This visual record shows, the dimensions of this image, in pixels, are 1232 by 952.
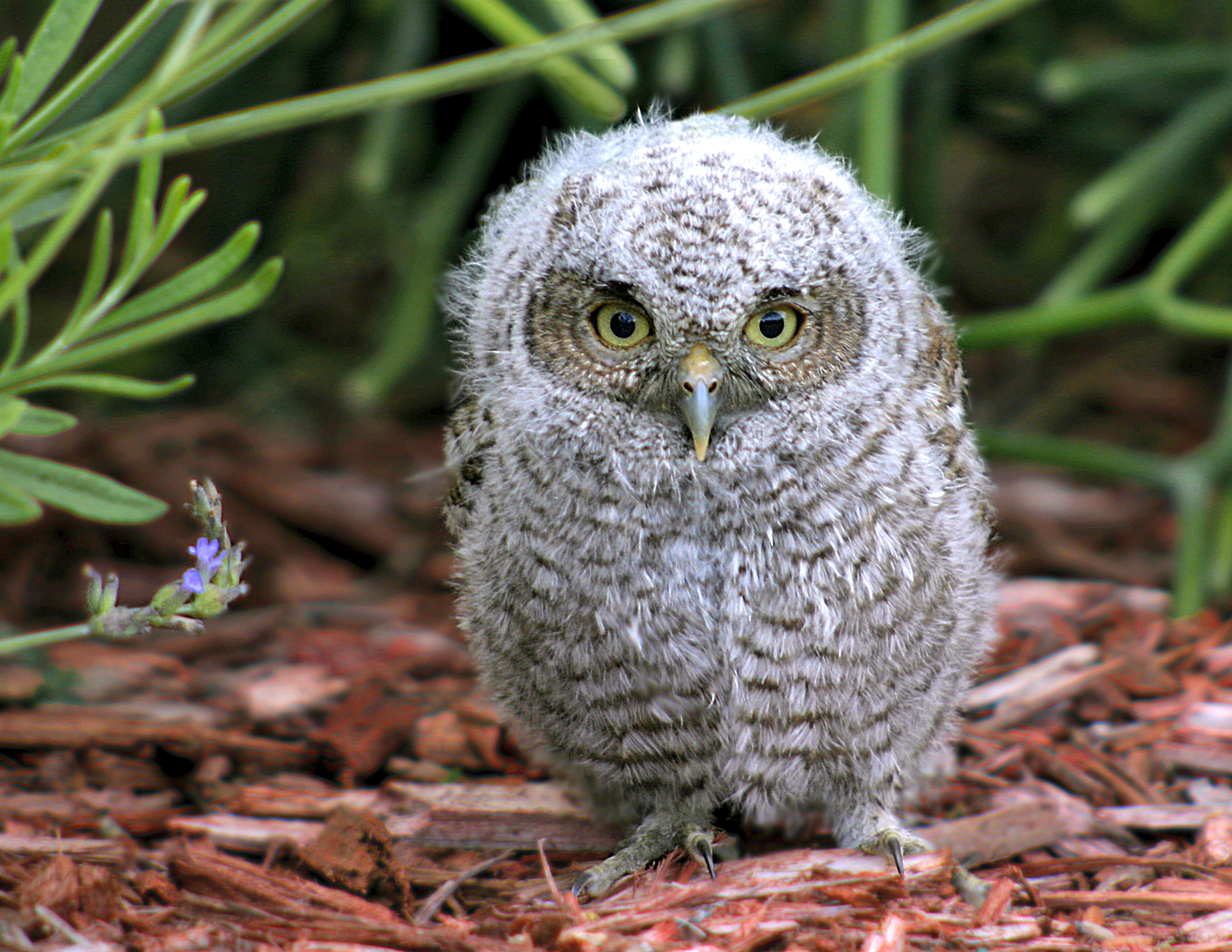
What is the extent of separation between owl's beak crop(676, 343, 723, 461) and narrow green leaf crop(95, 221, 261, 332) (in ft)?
2.70

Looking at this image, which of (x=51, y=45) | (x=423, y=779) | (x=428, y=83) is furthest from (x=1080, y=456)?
(x=51, y=45)

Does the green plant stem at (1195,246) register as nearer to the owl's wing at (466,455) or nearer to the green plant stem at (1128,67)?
the green plant stem at (1128,67)

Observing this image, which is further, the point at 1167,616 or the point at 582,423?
the point at 1167,616

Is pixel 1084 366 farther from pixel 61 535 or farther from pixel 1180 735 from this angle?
pixel 61 535

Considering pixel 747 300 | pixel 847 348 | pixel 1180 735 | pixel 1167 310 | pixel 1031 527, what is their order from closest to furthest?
pixel 747 300 → pixel 847 348 → pixel 1180 735 → pixel 1167 310 → pixel 1031 527

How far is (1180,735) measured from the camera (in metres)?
3.00

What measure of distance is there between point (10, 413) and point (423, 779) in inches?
60.7

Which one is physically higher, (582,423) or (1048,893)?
(582,423)

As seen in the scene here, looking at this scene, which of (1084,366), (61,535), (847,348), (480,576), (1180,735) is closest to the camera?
(847,348)

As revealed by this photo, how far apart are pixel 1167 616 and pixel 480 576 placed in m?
2.41

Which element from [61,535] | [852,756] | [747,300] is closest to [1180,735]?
[852,756]

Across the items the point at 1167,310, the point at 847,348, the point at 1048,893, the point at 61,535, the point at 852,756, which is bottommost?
the point at 1048,893

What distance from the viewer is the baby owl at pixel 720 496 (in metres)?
2.24

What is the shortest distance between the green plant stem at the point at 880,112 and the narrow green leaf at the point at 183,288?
2.13 m
